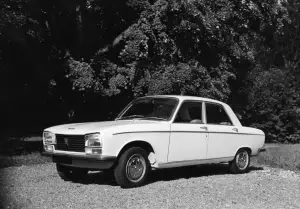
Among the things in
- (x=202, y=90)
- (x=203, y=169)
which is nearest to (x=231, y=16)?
(x=202, y=90)

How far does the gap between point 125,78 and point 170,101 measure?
3.98 m

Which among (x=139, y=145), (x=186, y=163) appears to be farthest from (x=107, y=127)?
(x=186, y=163)

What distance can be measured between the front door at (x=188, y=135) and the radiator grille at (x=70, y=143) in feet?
5.39

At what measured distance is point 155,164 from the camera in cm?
875

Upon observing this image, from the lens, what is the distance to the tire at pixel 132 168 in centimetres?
816

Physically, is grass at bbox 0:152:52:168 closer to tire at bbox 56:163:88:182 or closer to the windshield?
tire at bbox 56:163:88:182

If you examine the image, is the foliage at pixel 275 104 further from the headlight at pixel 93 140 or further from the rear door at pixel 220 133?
the headlight at pixel 93 140

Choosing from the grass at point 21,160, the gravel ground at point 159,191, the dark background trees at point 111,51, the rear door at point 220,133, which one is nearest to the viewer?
the gravel ground at point 159,191

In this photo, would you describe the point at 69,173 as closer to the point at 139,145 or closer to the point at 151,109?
the point at 139,145

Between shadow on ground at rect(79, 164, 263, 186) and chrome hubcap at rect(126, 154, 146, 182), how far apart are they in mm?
636

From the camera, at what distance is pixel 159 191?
8.09 meters

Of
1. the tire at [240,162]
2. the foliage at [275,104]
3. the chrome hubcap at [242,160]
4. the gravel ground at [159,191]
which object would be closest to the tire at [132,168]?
the gravel ground at [159,191]

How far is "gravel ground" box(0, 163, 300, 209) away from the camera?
23.7 ft

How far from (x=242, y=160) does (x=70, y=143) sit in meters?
4.17
